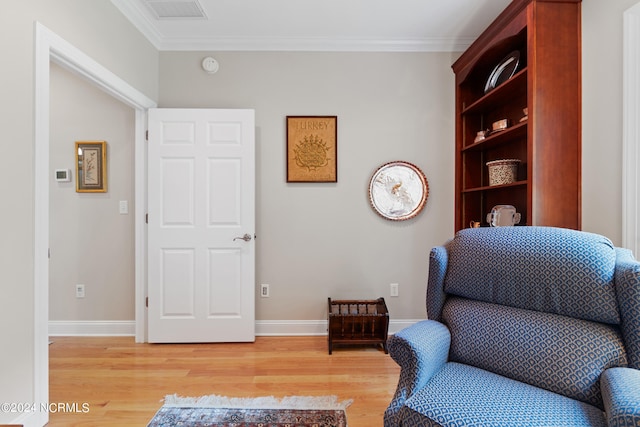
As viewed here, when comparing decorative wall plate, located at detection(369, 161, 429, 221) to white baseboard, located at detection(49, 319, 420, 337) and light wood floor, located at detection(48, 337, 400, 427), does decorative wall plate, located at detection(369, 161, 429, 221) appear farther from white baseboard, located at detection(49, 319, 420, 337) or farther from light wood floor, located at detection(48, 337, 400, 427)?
light wood floor, located at detection(48, 337, 400, 427)

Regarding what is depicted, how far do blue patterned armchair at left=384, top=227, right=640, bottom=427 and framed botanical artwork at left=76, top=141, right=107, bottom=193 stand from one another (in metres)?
2.80

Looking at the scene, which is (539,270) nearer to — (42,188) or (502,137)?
(502,137)

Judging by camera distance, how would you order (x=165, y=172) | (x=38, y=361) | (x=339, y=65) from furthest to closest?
(x=339, y=65) < (x=165, y=172) < (x=38, y=361)

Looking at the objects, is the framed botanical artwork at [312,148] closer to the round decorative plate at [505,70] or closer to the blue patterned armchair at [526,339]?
the round decorative plate at [505,70]

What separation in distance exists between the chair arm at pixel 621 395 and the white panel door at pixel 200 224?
2.29 meters

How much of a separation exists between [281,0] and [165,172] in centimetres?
162

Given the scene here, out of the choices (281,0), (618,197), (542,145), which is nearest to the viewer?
(618,197)

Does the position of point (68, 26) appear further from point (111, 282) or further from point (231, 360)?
point (231, 360)

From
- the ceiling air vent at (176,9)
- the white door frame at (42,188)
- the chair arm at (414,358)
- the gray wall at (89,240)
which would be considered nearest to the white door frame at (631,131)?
the chair arm at (414,358)

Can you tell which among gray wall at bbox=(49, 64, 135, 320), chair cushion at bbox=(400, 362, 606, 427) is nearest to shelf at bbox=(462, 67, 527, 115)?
chair cushion at bbox=(400, 362, 606, 427)

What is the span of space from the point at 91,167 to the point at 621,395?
3.59m

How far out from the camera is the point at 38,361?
163cm

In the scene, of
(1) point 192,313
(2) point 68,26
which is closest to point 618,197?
(1) point 192,313

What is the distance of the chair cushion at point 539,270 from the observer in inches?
49.4
